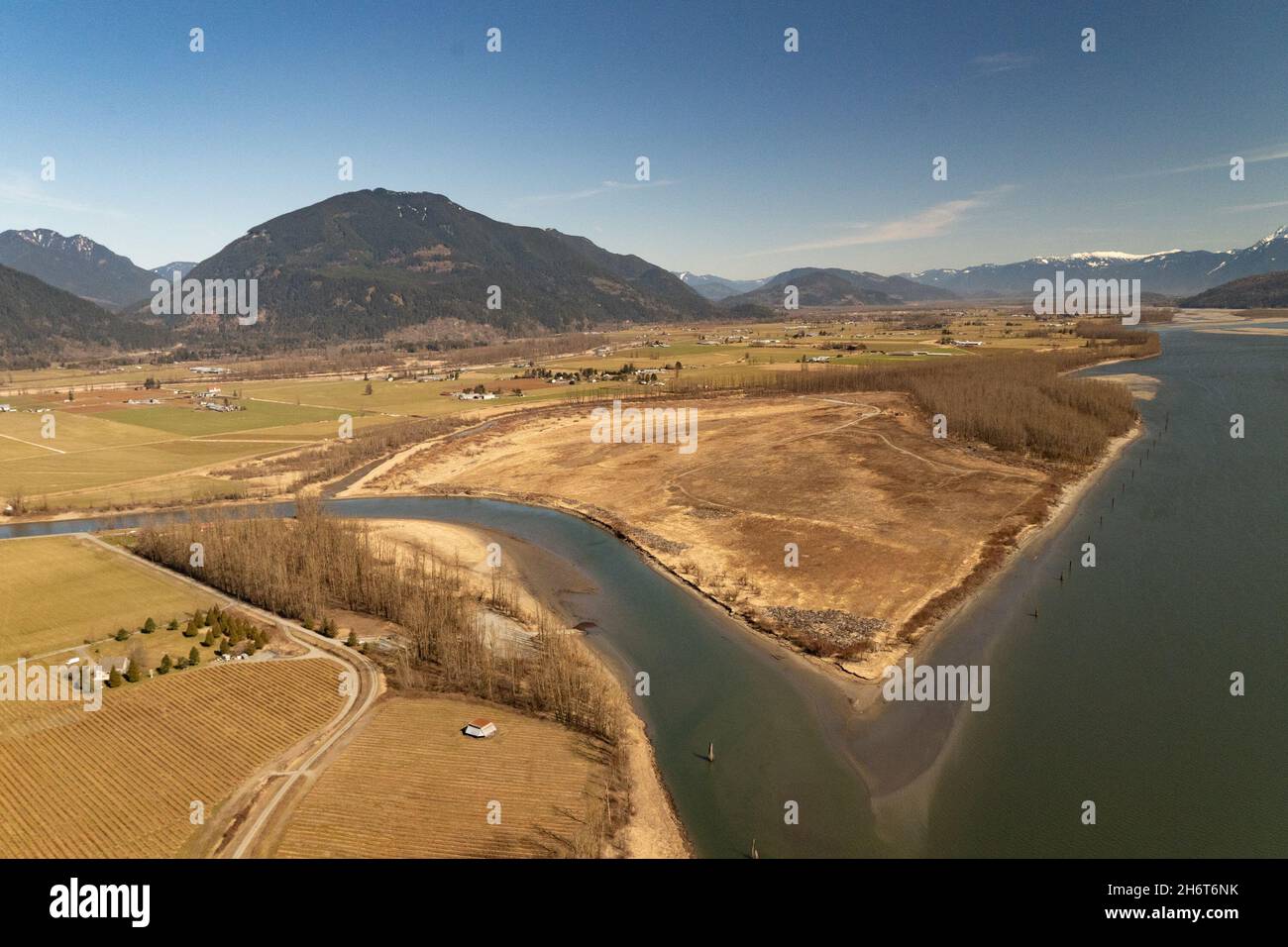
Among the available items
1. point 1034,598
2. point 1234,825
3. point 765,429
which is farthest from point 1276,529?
point 765,429

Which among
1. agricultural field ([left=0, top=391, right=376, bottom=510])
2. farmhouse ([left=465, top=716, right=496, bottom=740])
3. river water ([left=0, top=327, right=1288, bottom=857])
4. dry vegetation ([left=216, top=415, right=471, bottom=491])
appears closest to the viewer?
river water ([left=0, top=327, right=1288, bottom=857])

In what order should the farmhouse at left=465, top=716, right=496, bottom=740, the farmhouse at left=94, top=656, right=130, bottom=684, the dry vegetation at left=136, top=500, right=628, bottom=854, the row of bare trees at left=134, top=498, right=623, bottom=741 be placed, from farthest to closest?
1. the farmhouse at left=94, top=656, right=130, bottom=684
2. the row of bare trees at left=134, top=498, right=623, bottom=741
3. the dry vegetation at left=136, top=500, right=628, bottom=854
4. the farmhouse at left=465, top=716, right=496, bottom=740

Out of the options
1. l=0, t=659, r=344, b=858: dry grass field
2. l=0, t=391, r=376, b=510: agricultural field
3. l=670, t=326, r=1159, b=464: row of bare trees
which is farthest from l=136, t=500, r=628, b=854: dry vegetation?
l=670, t=326, r=1159, b=464: row of bare trees

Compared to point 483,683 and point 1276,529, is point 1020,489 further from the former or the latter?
point 483,683

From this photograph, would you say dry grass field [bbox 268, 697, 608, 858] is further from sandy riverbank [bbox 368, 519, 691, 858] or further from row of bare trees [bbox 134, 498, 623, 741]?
sandy riverbank [bbox 368, 519, 691, 858]
